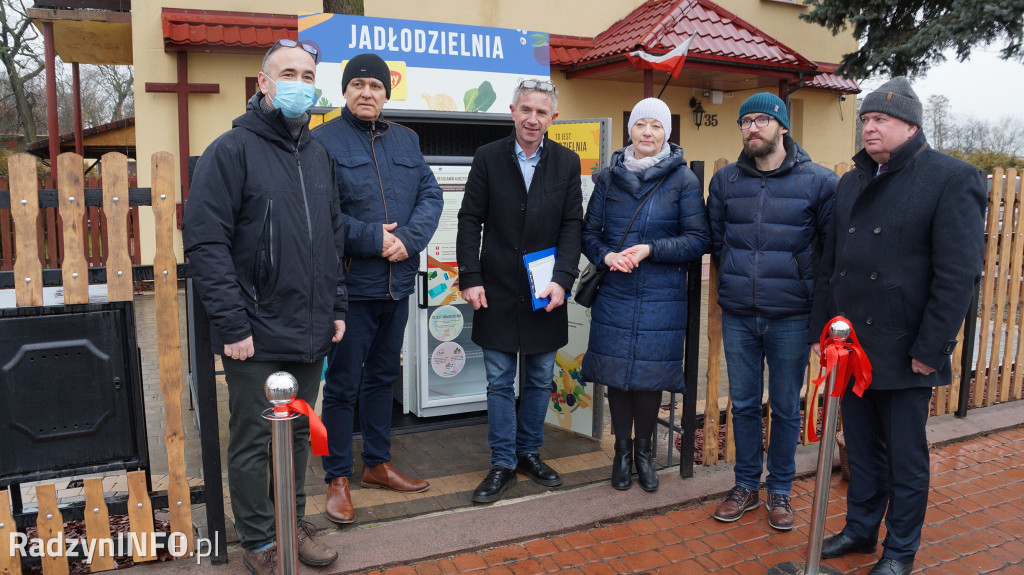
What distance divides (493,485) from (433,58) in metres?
2.49

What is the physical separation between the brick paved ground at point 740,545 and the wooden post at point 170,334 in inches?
34.0

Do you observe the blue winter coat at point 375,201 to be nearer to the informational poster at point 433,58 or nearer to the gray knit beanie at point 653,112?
the informational poster at point 433,58

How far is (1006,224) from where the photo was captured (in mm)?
5184

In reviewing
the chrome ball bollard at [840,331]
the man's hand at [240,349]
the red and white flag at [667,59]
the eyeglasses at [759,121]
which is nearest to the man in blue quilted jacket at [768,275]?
the eyeglasses at [759,121]

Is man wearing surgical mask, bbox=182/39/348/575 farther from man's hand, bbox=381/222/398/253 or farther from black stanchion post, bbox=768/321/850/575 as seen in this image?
black stanchion post, bbox=768/321/850/575

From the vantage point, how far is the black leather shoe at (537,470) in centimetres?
398

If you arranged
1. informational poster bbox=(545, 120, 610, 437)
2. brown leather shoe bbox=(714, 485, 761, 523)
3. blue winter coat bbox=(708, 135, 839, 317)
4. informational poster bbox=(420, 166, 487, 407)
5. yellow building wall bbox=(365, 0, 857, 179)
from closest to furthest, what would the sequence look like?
blue winter coat bbox=(708, 135, 839, 317), brown leather shoe bbox=(714, 485, 761, 523), informational poster bbox=(545, 120, 610, 437), informational poster bbox=(420, 166, 487, 407), yellow building wall bbox=(365, 0, 857, 179)

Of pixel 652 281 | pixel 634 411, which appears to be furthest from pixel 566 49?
pixel 634 411

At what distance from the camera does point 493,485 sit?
381 centimetres

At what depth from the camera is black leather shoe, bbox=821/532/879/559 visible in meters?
3.37

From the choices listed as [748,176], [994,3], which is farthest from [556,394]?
[994,3]
